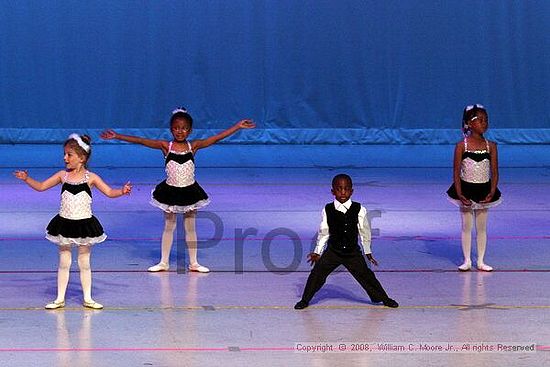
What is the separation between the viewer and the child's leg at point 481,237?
372 inches

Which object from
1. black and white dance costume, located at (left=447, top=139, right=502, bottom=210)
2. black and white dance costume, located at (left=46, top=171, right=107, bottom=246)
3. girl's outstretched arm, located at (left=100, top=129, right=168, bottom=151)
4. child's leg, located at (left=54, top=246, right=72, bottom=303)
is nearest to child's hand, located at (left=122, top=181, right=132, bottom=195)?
black and white dance costume, located at (left=46, top=171, right=107, bottom=246)

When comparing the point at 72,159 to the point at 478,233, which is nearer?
the point at 72,159

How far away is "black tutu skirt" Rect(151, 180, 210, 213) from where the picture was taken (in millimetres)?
9398

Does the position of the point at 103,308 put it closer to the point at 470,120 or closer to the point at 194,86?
the point at 470,120

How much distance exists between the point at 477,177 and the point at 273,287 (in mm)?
1946

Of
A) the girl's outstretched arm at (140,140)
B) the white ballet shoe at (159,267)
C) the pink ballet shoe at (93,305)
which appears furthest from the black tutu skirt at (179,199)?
the pink ballet shoe at (93,305)

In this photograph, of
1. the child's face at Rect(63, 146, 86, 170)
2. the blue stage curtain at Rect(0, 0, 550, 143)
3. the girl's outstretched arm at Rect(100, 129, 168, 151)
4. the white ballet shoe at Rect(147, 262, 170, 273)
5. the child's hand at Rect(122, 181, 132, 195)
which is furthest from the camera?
the blue stage curtain at Rect(0, 0, 550, 143)

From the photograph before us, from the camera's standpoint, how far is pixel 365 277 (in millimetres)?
8180

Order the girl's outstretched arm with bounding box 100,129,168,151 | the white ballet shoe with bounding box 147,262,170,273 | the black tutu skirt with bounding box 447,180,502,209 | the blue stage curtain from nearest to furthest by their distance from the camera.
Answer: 1. the girl's outstretched arm with bounding box 100,129,168,151
2. the white ballet shoe with bounding box 147,262,170,273
3. the black tutu skirt with bounding box 447,180,502,209
4. the blue stage curtain

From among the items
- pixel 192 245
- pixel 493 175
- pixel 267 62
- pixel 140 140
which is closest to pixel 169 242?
pixel 192 245

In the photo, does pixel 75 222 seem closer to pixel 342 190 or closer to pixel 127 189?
pixel 127 189

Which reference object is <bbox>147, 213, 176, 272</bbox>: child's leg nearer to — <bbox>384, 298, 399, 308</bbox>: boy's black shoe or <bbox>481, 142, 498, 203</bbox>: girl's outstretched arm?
<bbox>384, 298, 399, 308</bbox>: boy's black shoe

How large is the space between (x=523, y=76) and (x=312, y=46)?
355 cm

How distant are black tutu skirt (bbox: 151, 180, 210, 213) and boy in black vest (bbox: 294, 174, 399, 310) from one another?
1.55 metres
